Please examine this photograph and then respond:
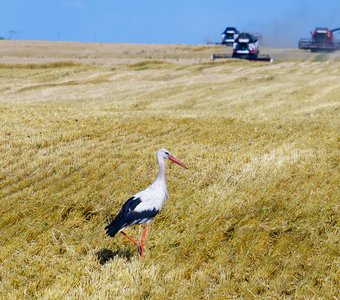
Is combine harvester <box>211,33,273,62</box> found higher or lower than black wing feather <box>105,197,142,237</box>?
lower

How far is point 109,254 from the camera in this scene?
22.5ft

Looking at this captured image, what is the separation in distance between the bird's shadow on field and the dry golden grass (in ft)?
0.08

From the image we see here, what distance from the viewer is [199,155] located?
1187 cm

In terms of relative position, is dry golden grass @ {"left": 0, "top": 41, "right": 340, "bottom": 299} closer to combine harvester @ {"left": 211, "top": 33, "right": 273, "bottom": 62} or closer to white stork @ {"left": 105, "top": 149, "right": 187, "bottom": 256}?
white stork @ {"left": 105, "top": 149, "right": 187, "bottom": 256}

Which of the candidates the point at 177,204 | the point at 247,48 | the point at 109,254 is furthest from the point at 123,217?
the point at 247,48

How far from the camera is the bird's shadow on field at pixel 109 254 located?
21.8ft

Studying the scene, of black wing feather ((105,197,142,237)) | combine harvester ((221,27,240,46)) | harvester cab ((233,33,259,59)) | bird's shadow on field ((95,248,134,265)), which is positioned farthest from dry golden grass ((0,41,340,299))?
combine harvester ((221,27,240,46))

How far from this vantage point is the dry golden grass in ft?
20.2

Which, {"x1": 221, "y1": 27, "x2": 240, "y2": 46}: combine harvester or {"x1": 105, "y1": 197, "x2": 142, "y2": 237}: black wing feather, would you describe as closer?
{"x1": 105, "y1": 197, "x2": 142, "y2": 237}: black wing feather

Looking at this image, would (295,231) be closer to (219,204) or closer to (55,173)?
(219,204)

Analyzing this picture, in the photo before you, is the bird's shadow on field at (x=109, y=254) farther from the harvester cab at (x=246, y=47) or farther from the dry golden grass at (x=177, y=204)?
the harvester cab at (x=246, y=47)

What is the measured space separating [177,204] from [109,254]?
1873 mm

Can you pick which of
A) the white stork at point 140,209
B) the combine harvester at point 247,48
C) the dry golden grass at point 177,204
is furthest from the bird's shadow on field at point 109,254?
the combine harvester at point 247,48

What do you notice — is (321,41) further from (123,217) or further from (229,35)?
(123,217)
